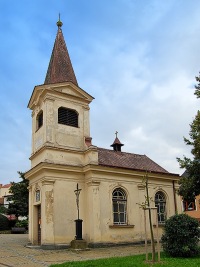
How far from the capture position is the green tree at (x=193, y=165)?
14.8 meters

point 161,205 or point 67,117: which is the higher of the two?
point 67,117

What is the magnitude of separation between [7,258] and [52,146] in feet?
25.6

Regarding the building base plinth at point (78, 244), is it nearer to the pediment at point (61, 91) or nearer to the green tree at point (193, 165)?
the green tree at point (193, 165)

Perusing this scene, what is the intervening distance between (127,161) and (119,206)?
13.2ft

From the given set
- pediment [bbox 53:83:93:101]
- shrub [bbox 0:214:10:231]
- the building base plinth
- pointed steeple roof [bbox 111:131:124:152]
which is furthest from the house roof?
shrub [bbox 0:214:10:231]

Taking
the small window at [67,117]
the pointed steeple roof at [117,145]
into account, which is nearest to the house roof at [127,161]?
the pointed steeple roof at [117,145]

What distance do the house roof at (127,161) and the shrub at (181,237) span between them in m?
8.39

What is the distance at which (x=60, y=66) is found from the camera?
24.3 metres

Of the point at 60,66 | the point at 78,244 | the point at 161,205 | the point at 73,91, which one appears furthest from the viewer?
the point at 60,66

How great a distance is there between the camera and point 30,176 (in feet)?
73.2

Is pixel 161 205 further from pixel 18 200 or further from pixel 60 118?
pixel 18 200

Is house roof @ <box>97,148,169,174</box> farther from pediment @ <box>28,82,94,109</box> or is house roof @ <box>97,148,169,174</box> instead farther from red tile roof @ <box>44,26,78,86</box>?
red tile roof @ <box>44,26,78,86</box>

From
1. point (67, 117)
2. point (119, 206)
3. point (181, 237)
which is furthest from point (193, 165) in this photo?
point (67, 117)

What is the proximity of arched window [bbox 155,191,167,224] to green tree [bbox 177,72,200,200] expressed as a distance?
7.08m
